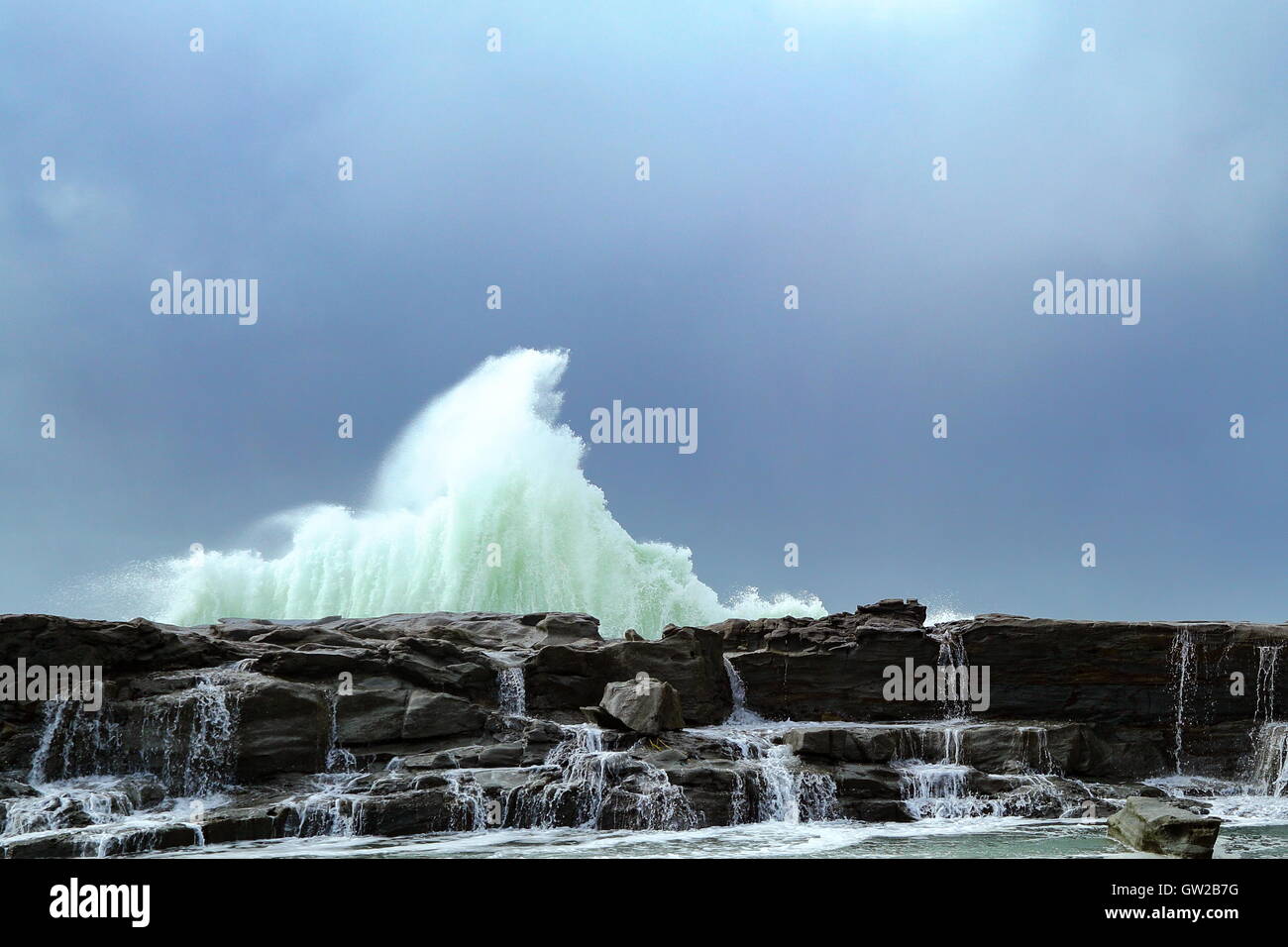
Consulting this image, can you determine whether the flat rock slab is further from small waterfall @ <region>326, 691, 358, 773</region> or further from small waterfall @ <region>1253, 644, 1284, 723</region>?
small waterfall @ <region>326, 691, 358, 773</region>

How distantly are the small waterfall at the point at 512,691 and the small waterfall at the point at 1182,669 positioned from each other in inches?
644

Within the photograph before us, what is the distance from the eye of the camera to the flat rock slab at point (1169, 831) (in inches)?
538

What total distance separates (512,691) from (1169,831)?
542 inches

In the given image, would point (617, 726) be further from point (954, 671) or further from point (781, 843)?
point (954, 671)

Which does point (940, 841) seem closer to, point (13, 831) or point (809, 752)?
point (809, 752)

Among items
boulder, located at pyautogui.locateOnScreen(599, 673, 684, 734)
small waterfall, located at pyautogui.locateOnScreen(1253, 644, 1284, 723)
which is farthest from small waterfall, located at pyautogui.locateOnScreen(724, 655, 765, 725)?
small waterfall, located at pyautogui.locateOnScreen(1253, 644, 1284, 723)

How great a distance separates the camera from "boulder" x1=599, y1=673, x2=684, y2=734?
19766 mm

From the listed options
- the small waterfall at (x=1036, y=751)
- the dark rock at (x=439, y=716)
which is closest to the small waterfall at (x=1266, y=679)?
the small waterfall at (x=1036, y=751)

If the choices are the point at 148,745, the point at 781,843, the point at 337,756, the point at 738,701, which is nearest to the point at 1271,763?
the point at 738,701

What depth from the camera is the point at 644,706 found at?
65.4ft

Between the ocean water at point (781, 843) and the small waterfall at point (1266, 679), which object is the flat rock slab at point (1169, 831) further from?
the small waterfall at point (1266, 679)

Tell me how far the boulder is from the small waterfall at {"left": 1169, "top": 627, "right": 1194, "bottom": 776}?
1315cm

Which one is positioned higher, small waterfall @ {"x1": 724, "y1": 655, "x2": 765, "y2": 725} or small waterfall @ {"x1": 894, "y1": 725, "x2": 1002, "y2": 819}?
small waterfall @ {"x1": 724, "y1": 655, "x2": 765, "y2": 725}
